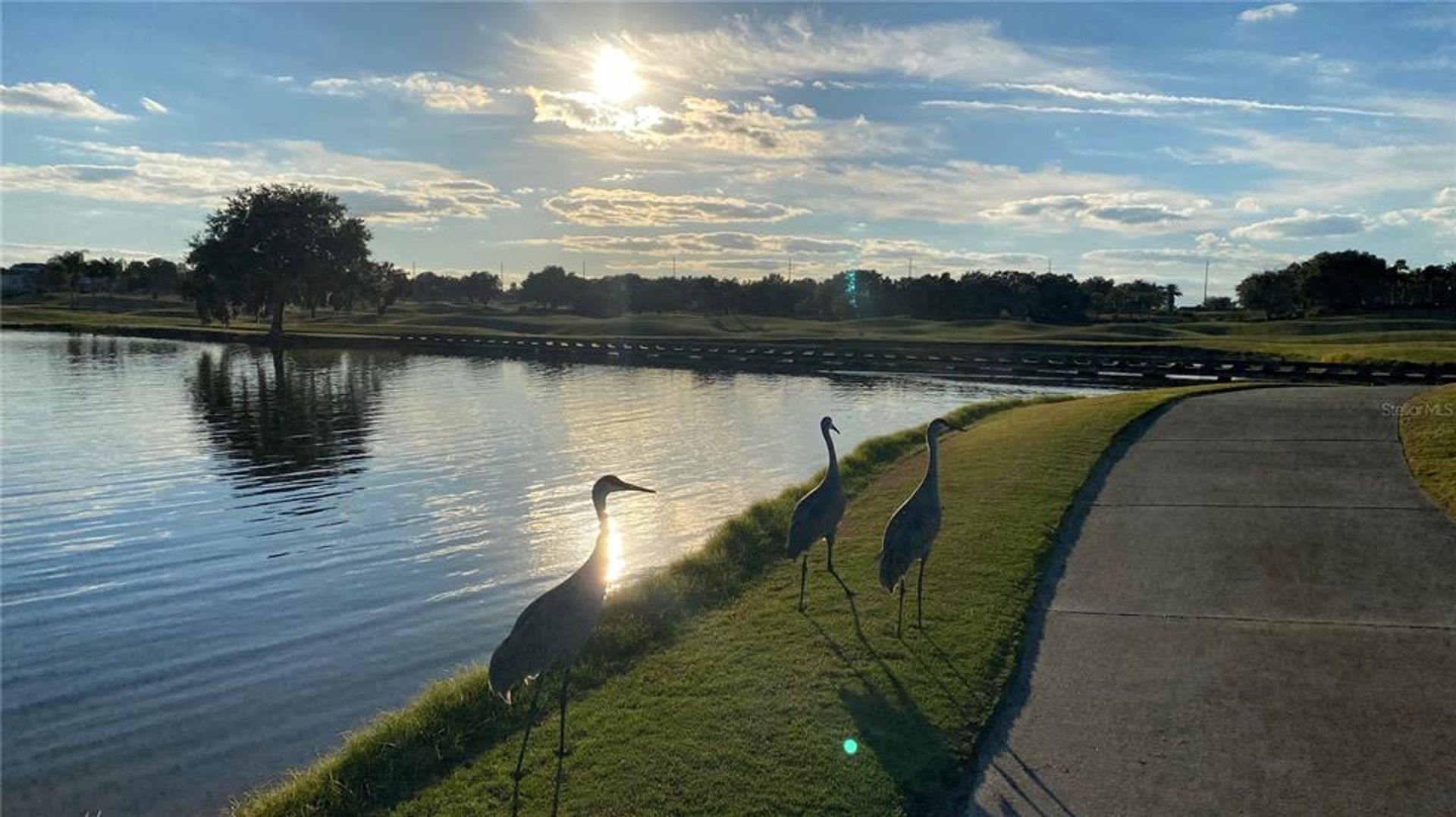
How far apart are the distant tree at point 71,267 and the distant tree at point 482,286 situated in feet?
223

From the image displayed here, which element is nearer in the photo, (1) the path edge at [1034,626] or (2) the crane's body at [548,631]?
(1) the path edge at [1034,626]

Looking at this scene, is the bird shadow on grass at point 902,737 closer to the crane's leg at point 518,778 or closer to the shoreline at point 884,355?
the crane's leg at point 518,778

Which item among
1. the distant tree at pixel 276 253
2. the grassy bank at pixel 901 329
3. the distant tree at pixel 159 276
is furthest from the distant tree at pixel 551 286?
the distant tree at pixel 276 253

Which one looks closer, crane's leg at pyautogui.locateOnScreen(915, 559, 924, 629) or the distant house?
crane's leg at pyautogui.locateOnScreen(915, 559, 924, 629)

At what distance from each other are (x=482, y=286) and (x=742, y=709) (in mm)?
192389

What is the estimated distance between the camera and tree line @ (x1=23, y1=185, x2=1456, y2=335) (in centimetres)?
8012

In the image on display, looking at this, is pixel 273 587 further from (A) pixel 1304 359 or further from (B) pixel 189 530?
(A) pixel 1304 359

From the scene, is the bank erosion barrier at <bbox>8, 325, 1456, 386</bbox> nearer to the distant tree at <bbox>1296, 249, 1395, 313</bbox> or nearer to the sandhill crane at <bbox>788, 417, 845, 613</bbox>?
the sandhill crane at <bbox>788, 417, 845, 613</bbox>

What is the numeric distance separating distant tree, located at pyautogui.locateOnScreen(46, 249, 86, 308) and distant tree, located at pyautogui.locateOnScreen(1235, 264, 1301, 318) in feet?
540

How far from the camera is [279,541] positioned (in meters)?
17.9

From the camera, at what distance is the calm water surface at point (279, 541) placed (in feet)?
33.9

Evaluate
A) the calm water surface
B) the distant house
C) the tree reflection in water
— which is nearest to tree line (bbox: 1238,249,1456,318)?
the calm water surface

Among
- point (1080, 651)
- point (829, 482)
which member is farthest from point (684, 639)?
point (1080, 651)

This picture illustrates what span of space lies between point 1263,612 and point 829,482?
4.82m
